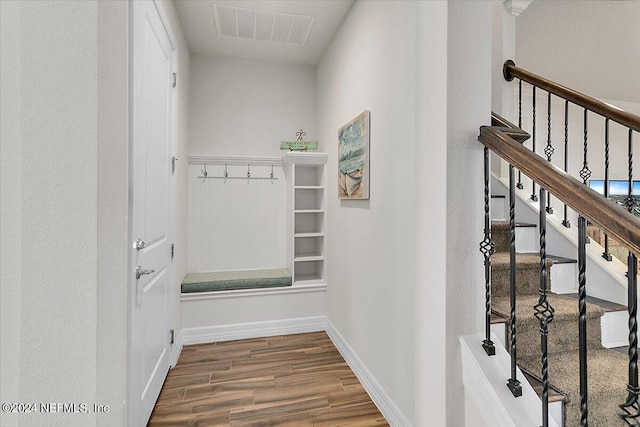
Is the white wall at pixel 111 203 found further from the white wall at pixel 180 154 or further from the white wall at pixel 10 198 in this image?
the white wall at pixel 180 154

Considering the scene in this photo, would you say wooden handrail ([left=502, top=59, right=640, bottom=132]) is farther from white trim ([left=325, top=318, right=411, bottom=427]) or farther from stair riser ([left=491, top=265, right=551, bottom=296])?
white trim ([left=325, top=318, right=411, bottom=427])

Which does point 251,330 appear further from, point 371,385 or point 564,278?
point 564,278

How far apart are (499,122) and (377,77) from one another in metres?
0.80

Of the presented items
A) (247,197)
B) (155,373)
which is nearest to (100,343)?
(155,373)

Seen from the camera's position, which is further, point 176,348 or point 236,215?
point 236,215

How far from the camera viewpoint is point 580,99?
190 centimetres

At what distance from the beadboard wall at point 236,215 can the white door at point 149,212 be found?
976 millimetres

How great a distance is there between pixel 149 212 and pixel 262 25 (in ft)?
6.48

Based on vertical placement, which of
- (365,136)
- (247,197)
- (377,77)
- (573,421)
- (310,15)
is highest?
(310,15)

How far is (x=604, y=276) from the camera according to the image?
1.90 metres

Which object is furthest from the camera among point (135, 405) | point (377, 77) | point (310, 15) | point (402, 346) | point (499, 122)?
point (310, 15)

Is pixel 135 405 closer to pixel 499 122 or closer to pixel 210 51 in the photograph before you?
pixel 499 122

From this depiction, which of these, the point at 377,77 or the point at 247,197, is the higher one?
the point at 377,77

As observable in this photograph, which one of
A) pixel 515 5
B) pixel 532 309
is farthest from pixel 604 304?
pixel 515 5
